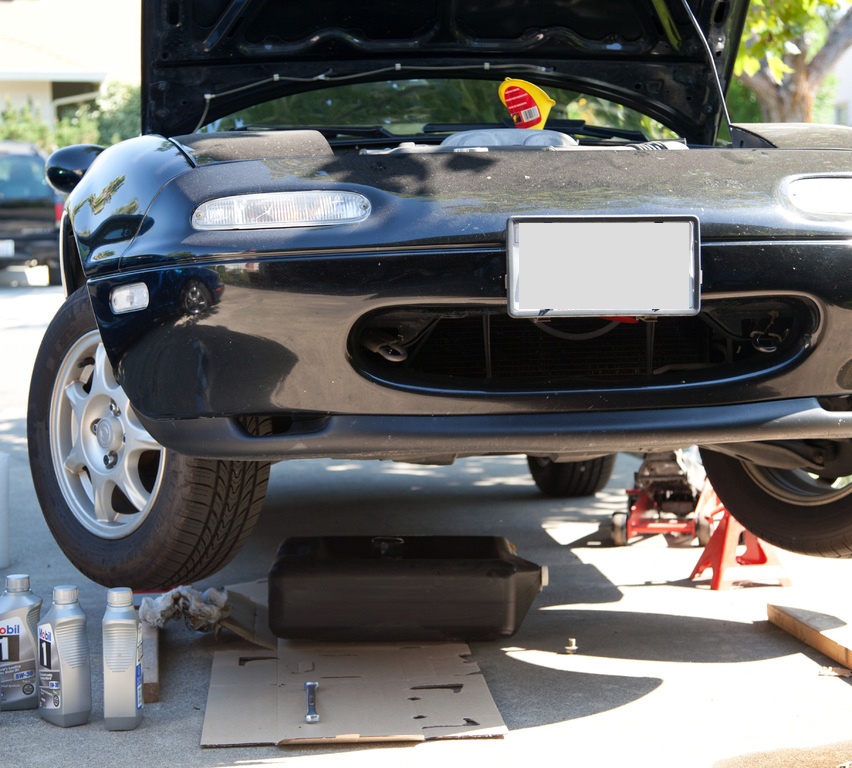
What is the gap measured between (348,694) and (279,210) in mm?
1115

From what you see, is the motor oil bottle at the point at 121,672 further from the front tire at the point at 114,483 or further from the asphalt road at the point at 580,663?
the front tire at the point at 114,483

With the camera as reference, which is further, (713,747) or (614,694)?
(614,694)

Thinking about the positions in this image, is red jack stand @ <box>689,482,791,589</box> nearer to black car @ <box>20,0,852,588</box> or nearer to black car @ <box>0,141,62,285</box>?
black car @ <box>20,0,852,588</box>

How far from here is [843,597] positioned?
3.44 metres

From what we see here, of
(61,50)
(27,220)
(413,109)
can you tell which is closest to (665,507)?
(413,109)

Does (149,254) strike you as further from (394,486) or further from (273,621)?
(394,486)

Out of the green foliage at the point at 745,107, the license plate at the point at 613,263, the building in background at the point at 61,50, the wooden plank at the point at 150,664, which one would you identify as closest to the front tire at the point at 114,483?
the wooden plank at the point at 150,664

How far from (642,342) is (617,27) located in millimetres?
1370

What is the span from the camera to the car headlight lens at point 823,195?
7.86 ft

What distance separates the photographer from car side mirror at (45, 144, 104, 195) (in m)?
3.29

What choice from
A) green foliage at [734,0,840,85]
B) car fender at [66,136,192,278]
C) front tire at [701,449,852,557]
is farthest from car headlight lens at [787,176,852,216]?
green foliage at [734,0,840,85]

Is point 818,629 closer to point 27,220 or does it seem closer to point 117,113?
point 27,220

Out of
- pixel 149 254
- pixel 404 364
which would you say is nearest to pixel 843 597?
pixel 404 364

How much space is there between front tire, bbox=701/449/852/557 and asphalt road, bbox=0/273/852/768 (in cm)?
27
